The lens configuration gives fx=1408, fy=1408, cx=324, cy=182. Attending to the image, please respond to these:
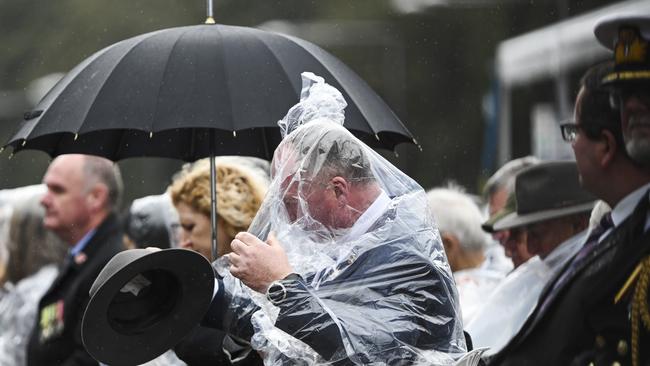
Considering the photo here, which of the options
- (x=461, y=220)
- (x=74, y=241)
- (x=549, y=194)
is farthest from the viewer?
(x=74, y=241)

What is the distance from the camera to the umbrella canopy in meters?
4.39

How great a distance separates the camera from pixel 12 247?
7738 millimetres

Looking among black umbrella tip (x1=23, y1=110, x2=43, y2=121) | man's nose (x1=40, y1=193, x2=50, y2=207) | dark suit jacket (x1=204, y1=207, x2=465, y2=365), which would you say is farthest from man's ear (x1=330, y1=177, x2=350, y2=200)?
man's nose (x1=40, y1=193, x2=50, y2=207)

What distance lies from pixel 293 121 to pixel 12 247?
4.13m

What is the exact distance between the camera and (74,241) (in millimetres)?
6859

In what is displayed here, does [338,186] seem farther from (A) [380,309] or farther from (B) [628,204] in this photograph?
(B) [628,204]

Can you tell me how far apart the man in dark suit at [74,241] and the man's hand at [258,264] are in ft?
8.59

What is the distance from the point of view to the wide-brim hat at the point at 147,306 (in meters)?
3.71

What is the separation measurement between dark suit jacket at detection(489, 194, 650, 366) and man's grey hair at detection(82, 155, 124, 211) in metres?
4.12

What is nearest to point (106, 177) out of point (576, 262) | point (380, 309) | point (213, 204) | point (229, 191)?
point (229, 191)

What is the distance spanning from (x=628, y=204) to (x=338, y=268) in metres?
0.98

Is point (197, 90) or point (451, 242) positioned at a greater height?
point (197, 90)

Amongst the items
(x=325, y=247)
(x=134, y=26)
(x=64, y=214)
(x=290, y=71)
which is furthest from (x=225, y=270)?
(x=134, y=26)

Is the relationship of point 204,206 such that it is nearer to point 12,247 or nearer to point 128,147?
point 128,147
